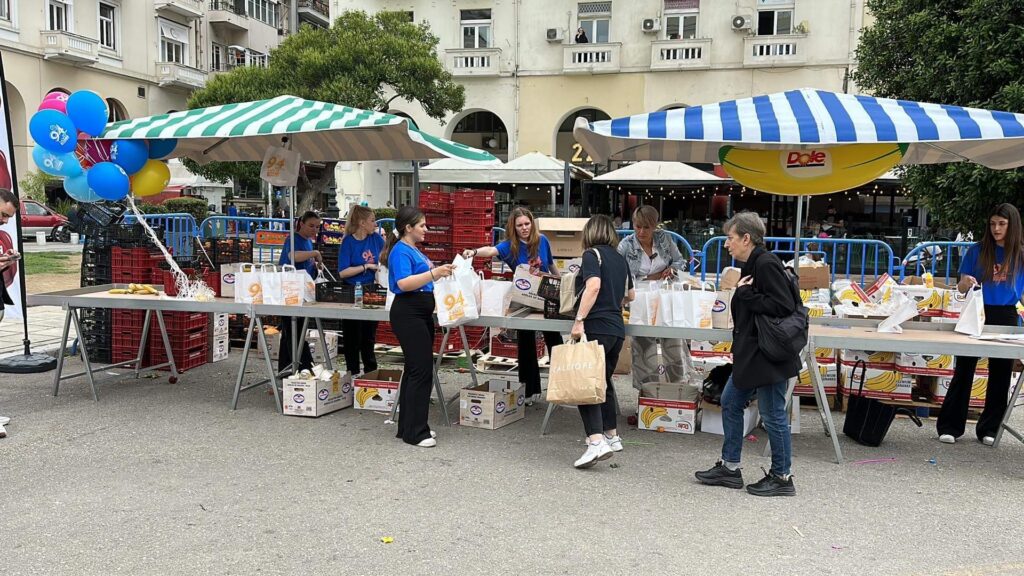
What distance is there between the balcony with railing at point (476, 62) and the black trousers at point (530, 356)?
2206cm

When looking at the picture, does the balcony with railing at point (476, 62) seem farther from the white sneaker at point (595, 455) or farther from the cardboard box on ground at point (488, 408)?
the white sneaker at point (595, 455)

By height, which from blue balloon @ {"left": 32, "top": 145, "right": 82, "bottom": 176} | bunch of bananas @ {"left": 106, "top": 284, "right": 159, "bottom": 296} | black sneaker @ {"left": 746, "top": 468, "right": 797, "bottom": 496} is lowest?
black sneaker @ {"left": 746, "top": 468, "right": 797, "bottom": 496}

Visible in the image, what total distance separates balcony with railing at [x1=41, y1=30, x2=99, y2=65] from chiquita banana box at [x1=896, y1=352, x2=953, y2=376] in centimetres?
3278

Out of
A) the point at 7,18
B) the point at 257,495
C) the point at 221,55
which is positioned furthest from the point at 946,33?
the point at 221,55

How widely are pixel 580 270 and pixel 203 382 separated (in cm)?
438

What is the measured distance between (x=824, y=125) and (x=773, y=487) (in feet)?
7.72

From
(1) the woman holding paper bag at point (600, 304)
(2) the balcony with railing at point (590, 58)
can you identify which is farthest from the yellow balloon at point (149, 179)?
(2) the balcony with railing at point (590, 58)

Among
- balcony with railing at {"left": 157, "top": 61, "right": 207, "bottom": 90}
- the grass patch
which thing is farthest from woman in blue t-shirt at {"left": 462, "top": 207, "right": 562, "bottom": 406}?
balcony with railing at {"left": 157, "top": 61, "right": 207, "bottom": 90}

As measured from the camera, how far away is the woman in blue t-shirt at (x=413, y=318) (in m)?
5.63

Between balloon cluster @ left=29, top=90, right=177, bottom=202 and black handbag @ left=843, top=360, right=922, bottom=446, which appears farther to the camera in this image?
balloon cluster @ left=29, top=90, right=177, bottom=202

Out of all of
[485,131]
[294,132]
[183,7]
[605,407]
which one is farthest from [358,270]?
[183,7]

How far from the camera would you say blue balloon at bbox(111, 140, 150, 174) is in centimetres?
684

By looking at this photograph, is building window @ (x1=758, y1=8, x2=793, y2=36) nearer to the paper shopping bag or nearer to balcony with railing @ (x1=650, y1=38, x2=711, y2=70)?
balcony with railing @ (x1=650, y1=38, x2=711, y2=70)

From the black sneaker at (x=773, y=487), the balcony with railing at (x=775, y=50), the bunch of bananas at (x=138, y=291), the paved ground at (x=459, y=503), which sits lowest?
the paved ground at (x=459, y=503)
